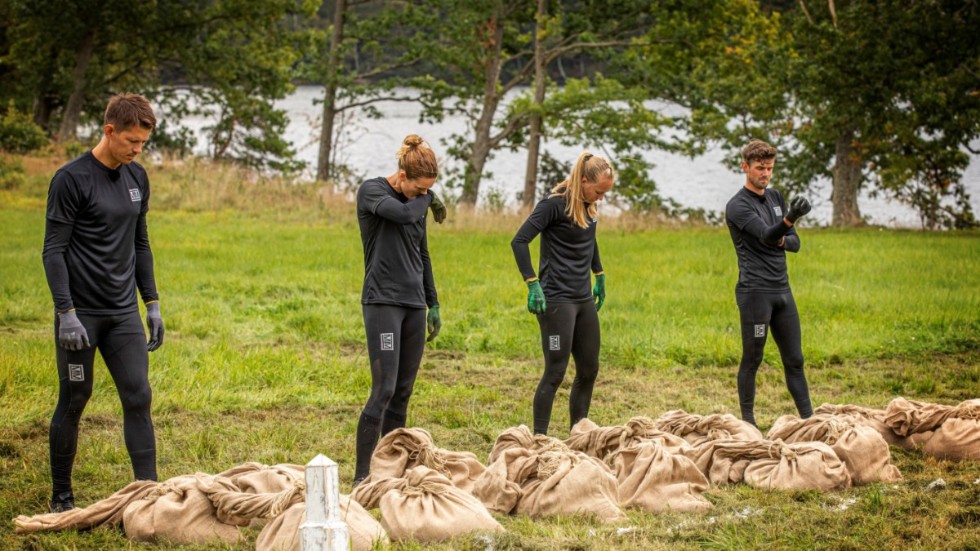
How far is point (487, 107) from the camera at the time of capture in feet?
96.9

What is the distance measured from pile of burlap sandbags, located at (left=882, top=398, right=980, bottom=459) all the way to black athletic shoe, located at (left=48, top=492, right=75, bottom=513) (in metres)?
5.28

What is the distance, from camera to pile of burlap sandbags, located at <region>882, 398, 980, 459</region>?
6645 mm

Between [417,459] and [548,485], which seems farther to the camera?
[417,459]

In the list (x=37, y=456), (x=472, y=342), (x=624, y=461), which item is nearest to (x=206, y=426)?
(x=37, y=456)

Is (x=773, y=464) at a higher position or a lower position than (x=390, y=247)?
lower

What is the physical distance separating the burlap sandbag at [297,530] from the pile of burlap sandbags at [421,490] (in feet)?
0.93

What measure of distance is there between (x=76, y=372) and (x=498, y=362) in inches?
230

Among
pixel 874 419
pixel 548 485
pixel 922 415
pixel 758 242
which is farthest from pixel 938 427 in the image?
pixel 548 485

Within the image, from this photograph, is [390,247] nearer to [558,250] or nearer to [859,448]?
[558,250]

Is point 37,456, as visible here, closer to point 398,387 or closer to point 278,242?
point 398,387

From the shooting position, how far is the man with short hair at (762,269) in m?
7.34

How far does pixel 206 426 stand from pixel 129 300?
2654 millimetres

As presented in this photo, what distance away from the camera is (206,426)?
314 inches

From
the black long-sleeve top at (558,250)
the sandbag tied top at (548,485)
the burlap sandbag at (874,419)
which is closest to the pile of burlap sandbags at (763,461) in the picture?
the sandbag tied top at (548,485)
